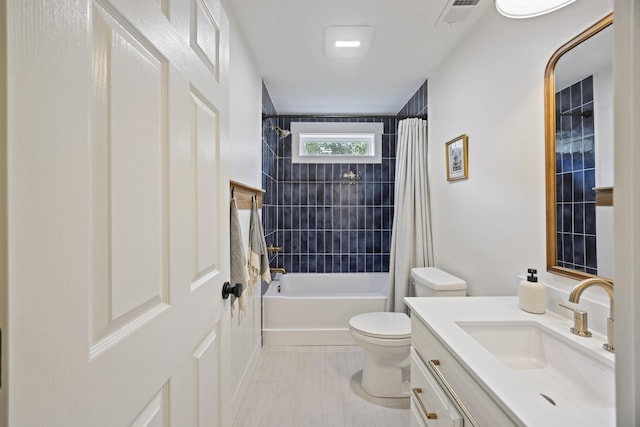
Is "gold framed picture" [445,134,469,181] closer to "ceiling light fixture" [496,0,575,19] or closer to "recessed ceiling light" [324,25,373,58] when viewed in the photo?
"recessed ceiling light" [324,25,373,58]

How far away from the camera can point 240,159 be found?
2.07m

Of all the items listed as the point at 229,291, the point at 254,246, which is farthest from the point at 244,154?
the point at 229,291

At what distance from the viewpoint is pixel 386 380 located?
2090mm

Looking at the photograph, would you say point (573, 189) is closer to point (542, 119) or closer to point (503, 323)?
point (542, 119)

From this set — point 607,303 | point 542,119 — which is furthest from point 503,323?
point 542,119

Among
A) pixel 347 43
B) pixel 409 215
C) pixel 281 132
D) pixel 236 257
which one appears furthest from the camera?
pixel 281 132

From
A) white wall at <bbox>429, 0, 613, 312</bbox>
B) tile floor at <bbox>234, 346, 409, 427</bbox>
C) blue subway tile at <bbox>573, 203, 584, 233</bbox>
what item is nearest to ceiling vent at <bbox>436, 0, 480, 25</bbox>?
white wall at <bbox>429, 0, 613, 312</bbox>

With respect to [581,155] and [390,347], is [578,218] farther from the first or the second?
[390,347]

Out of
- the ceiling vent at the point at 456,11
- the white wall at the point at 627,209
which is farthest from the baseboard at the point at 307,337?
the white wall at the point at 627,209

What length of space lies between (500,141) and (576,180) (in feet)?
1.84

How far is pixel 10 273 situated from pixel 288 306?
2681mm

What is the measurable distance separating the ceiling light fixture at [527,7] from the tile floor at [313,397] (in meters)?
2.09

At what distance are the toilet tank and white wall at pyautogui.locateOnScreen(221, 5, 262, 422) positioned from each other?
126cm

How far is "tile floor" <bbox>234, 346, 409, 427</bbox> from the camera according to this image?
6.16ft
